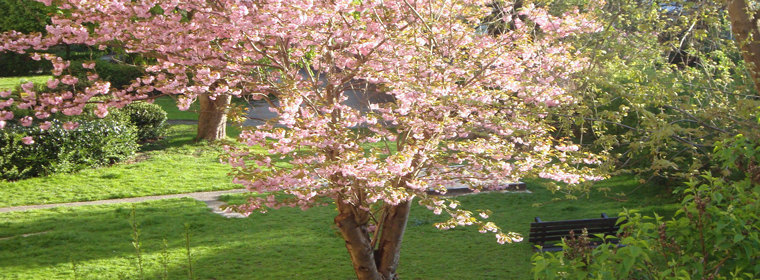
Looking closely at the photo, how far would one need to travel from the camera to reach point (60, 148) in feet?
38.1

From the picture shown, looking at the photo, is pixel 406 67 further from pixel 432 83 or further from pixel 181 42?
pixel 181 42

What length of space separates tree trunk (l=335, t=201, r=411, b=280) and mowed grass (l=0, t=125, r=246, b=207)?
5.63 metres

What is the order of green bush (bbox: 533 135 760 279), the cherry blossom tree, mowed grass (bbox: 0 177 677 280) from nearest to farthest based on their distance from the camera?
green bush (bbox: 533 135 760 279), the cherry blossom tree, mowed grass (bbox: 0 177 677 280)

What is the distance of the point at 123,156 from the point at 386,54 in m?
9.23

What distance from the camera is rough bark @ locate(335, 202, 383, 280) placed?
19.8ft

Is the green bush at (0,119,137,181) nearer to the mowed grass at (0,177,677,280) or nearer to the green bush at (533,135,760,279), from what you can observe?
the mowed grass at (0,177,677,280)

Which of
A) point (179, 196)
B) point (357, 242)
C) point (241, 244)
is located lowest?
point (241, 244)

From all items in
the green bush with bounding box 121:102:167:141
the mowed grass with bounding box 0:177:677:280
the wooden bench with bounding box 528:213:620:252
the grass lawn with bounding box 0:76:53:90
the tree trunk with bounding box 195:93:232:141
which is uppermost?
the grass lawn with bounding box 0:76:53:90

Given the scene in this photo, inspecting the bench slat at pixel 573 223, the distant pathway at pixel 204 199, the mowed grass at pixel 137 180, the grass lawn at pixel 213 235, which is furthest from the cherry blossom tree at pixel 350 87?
the mowed grass at pixel 137 180

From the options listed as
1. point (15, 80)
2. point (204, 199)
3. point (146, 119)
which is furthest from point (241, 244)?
point (15, 80)

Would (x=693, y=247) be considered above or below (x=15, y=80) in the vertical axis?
below

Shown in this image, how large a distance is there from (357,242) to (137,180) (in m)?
7.16

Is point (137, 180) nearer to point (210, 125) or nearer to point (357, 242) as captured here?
point (210, 125)

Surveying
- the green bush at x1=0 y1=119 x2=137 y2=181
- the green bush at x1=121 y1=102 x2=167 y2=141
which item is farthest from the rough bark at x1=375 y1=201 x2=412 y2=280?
the green bush at x1=121 y1=102 x2=167 y2=141
